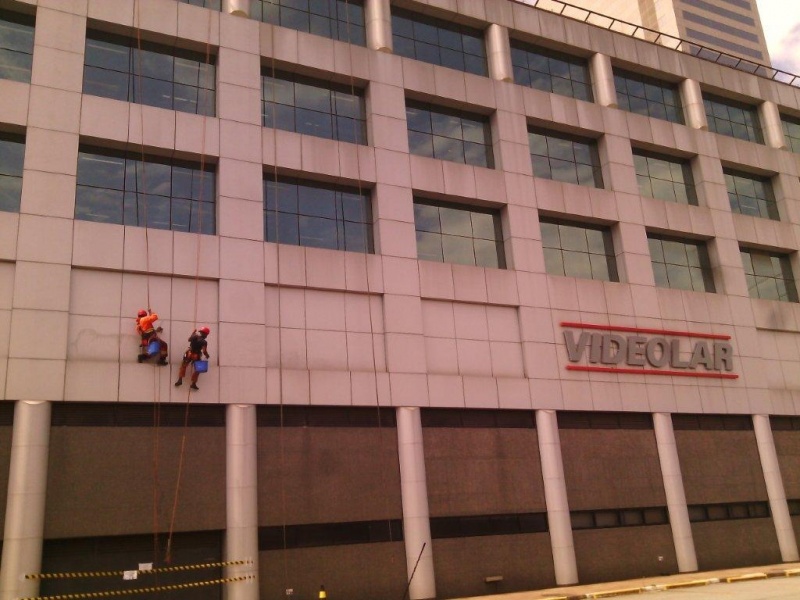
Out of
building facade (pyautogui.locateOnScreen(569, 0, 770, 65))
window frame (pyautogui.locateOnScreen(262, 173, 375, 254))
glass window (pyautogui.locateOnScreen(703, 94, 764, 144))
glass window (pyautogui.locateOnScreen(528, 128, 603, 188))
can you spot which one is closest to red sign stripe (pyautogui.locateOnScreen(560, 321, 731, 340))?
glass window (pyautogui.locateOnScreen(528, 128, 603, 188))

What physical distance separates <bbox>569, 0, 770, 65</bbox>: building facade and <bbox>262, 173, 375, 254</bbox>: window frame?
125 m

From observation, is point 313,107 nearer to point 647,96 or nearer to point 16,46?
point 16,46

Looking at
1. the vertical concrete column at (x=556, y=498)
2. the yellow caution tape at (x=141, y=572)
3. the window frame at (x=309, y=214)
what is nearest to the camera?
the yellow caution tape at (x=141, y=572)

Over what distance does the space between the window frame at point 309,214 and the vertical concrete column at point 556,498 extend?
994 cm

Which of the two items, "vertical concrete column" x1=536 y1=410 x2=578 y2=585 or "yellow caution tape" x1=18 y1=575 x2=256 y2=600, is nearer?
"yellow caution tape" x1=18 y1=575 x2=256 y2=600

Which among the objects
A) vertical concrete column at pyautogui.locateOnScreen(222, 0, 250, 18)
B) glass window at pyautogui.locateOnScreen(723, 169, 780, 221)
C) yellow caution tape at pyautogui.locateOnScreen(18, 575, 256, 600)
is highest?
vertical concrete column at pyautogui.locateOnScreen(222, 0, 250, 18)

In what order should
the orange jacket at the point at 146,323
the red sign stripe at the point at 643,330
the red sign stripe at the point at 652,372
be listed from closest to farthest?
the orange jacket at the point at 146,323 < the red sign stripe at the point at 652,372 < the red sign stripe at the point at 643,330

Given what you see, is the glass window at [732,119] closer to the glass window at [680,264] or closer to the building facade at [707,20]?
the glass window at [680,264]

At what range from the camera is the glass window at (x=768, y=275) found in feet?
123

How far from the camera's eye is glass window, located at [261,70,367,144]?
28703mm

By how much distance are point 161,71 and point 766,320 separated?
1186 inches

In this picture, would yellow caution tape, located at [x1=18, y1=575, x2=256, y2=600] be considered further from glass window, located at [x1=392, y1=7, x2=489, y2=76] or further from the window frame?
glass window, located at [x1=392, y1=7, x2=489, y2=76]

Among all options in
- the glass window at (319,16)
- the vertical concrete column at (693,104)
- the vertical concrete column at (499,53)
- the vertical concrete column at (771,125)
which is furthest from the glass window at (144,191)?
the vertical concrete column at (771,125)

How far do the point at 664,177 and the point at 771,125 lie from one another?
30.3 ft
